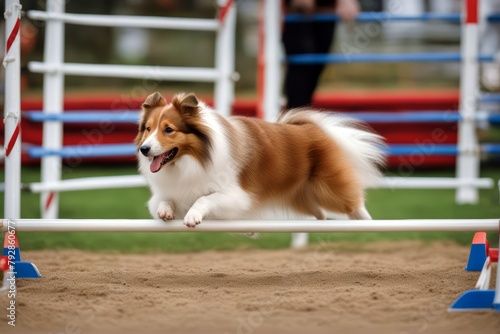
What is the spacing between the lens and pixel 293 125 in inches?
152

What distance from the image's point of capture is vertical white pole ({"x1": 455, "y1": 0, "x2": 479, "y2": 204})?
5.88 m

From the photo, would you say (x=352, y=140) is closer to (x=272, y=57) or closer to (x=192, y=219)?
(x=192, y=219)

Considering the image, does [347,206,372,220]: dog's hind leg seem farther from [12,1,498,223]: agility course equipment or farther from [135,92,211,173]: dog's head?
[12,1,498,223]: agility course equipment

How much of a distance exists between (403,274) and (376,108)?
5.51 m

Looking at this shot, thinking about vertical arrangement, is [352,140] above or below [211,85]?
above

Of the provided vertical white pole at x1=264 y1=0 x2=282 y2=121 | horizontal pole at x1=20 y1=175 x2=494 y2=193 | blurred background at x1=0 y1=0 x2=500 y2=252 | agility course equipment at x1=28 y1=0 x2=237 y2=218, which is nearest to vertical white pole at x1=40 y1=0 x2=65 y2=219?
agility course equipment at x1=28 y1=0 x2=237 y2=218

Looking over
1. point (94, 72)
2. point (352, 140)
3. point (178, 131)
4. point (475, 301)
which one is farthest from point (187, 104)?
point (94, 72)

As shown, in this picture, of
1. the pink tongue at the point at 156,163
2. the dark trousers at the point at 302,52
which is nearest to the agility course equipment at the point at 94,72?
the dark trousers at the point at 302,52

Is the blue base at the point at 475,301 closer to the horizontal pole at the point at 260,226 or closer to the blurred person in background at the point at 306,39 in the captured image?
the horizontal pole at the point at 260,226

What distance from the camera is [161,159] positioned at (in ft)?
10.8

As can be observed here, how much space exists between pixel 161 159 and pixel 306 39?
8.66 feet

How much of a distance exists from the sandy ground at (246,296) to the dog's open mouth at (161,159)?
0.54 m

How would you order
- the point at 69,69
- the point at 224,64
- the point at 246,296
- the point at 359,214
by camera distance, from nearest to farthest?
1. the point at 246,296
2. the point at 359,214
3. the point at 69,69
4. the point at 224,64

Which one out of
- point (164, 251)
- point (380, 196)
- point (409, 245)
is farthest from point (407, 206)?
point (164, 251)
